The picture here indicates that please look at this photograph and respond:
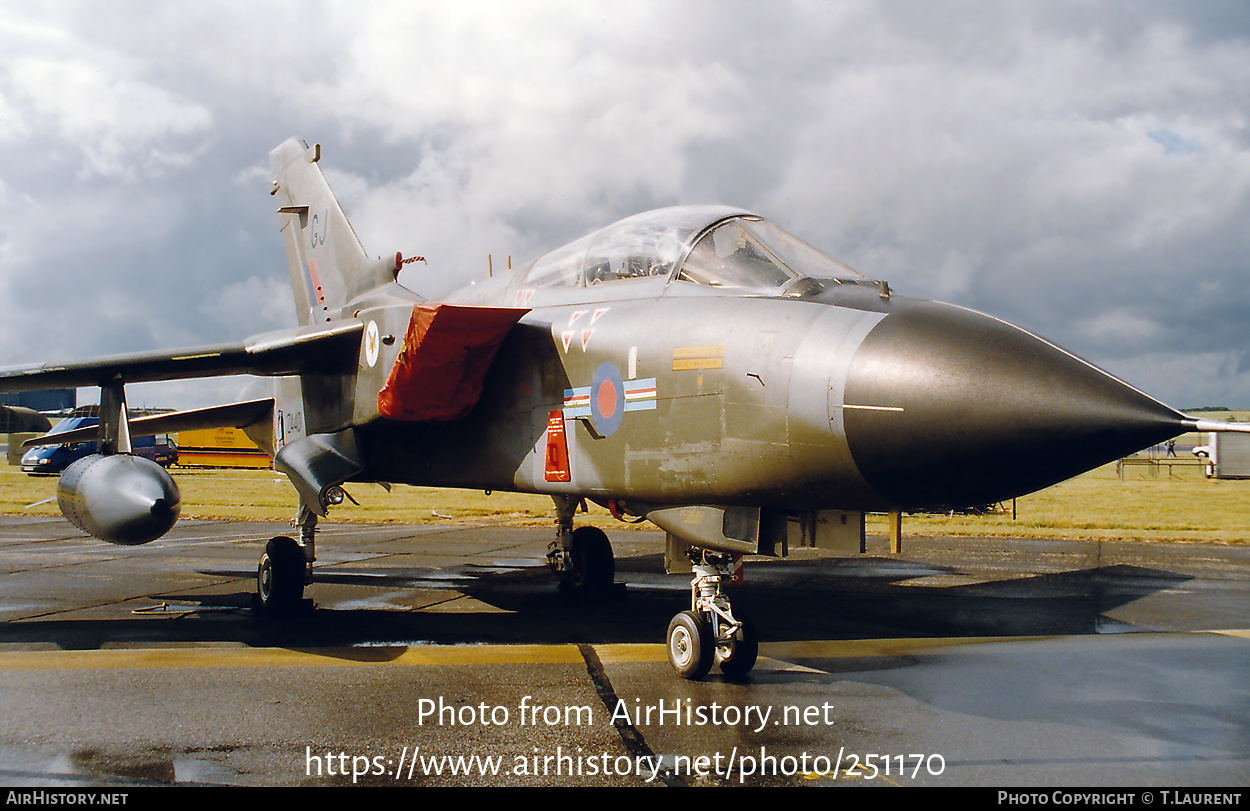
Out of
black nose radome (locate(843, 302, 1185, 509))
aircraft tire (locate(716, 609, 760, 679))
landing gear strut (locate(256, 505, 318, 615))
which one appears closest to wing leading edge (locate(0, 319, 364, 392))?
landing gear strut (locate(256, 505, 318, 615))

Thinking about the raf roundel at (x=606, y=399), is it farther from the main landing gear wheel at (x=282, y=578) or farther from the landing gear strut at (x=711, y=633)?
the main landing gear wheel at (x=282, y=578)

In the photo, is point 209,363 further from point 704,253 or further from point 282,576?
point 704,253

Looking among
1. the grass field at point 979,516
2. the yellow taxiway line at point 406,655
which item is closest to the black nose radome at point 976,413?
the yellow taxiway line at point 406,655

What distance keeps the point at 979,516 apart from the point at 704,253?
19.6 meters

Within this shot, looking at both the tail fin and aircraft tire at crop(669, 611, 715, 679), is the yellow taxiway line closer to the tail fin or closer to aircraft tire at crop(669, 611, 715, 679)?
aircraft tire at crop(669, 611, 715, 679)

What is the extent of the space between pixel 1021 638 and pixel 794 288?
14.4ft

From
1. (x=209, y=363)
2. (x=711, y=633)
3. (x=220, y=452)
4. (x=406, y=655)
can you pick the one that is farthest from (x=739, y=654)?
(x=220, y=452)

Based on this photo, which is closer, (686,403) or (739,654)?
(686,403)

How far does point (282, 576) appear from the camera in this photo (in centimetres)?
912

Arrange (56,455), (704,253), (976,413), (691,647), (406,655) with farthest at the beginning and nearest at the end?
1. (56,455)
2. (406,655)
3. (704,253)
4. (691,647)
5. (976,413)

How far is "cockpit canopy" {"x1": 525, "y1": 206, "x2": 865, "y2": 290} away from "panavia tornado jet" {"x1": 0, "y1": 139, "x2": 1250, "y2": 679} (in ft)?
0.05

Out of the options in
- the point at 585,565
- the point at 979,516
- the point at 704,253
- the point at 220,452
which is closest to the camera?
the point at 704,253
